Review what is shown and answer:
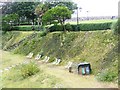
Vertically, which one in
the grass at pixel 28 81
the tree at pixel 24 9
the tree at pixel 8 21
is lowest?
the grass at pixel 28 81

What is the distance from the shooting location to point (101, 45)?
43.7 ft

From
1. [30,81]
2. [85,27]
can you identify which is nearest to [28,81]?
[30,81]

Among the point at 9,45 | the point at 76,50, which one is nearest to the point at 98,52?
the point at 76,50

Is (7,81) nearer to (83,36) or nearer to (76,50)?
(76,50)

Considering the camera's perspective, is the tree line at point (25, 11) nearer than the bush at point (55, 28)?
No

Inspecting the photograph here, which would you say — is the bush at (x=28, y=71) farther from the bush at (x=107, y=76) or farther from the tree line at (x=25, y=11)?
the tree line at (x=25, y=11)

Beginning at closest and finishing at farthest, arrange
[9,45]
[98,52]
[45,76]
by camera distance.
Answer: [45,76], [98,52], [9,45]

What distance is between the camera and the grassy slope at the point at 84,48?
37.7ft

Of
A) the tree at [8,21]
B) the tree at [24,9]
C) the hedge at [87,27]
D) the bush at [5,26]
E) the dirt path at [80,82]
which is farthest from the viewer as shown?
the tree at [24,9]

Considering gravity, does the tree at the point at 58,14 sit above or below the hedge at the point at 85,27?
above

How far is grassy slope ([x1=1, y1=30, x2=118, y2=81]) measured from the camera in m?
11.5

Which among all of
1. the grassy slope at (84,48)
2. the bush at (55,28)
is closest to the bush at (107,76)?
the grassy slope at (84,48)

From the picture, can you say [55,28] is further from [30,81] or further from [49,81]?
[49,81]

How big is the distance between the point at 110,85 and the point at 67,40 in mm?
7372
